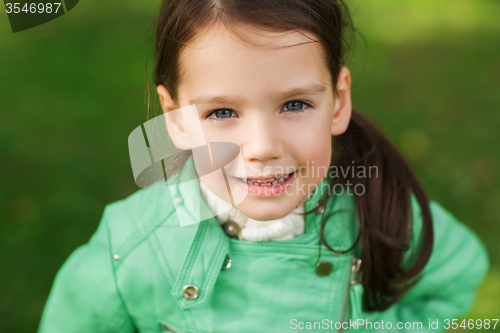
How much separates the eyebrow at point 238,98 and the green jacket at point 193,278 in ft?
0.74

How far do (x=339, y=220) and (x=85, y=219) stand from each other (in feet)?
3.95

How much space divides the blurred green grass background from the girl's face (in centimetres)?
93

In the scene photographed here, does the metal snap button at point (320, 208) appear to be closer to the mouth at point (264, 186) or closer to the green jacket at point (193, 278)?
the green jacket at point (193, 278)

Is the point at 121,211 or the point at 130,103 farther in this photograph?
the point at 130,103

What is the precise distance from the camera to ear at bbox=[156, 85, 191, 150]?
1.00 m

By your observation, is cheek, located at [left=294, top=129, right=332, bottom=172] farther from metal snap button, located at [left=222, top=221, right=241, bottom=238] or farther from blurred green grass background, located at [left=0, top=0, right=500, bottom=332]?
blurred green grass background, located at [left=0, top=0, right=500, bottom=332]

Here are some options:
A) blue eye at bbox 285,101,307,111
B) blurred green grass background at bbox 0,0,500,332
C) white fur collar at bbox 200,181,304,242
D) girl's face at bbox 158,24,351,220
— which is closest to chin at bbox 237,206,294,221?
girl's face at bbox 158,24,351,220

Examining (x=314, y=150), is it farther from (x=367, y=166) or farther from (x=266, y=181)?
(x=367, y=166)

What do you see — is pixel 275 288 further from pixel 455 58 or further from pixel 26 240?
pixel 455 58

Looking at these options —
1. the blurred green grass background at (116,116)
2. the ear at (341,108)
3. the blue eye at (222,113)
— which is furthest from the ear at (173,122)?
the blurred green grass background at (116,116)

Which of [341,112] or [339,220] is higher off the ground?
[341,112]

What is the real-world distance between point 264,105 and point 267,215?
0.24 meters

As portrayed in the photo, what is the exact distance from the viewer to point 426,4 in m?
2.91

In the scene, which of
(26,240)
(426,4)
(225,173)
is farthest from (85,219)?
(426,4)
